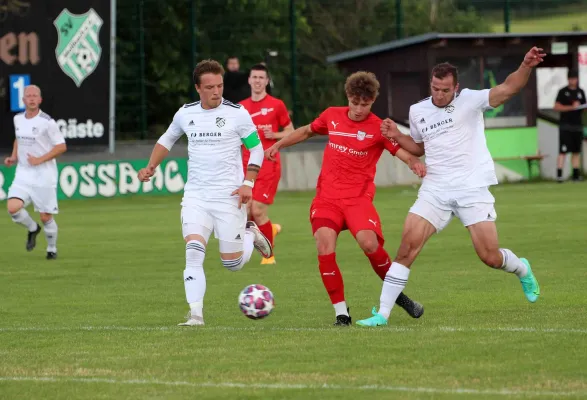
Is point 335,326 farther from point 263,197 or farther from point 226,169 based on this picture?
point 263,197

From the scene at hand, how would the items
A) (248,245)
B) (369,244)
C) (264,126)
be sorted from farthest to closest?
(264,126), (248,245), (369,244)

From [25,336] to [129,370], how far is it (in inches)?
86.4

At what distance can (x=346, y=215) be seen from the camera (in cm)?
1059

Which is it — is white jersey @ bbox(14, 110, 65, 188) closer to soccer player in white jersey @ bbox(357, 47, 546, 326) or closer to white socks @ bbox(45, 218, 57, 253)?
white socks @ bbox(45, 218, 57, 253)

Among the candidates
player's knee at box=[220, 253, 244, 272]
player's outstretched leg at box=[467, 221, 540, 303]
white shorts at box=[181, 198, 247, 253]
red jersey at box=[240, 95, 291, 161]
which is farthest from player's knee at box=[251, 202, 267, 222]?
player's outstretched leg at box=[467, 221, 540, 303]

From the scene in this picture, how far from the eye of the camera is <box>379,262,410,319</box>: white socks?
1033 centimetres

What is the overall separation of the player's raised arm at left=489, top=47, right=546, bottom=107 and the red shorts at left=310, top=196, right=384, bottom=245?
1260mm

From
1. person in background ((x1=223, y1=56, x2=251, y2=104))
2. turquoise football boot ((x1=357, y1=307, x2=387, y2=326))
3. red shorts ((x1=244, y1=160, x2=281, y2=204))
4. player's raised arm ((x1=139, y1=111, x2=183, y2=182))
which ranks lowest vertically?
turquoise football boot ((x1=357, y1=307, x2=387, y2=326))

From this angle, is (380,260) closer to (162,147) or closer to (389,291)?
(389,291)

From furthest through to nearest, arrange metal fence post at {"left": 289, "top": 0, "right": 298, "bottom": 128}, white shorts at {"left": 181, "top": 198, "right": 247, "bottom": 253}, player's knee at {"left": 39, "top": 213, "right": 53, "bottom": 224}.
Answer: metal fence post at {"left": 289, "top": 0, "right": 298, "bottom": 128}, player's knee at {"left": 39, "top": 213, "right": 53, "bottom": 224}, white shorts at {"left": 181, "top": 198, "right": 247, "bottom": 253}

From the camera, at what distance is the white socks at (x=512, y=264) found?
10.7m

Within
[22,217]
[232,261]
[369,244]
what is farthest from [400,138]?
[22,217]

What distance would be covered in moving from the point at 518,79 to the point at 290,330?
2482 millimetres

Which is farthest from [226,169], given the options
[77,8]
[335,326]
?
[77,8]
